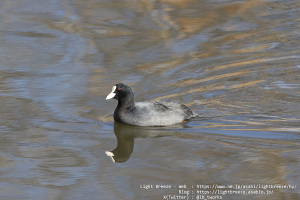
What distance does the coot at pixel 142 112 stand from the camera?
8.74 meters

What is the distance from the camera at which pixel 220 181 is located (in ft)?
21.4

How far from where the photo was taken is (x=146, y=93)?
394 inches

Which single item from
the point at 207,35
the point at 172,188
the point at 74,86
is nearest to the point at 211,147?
the point at 172,188

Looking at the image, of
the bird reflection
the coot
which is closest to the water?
the bird reflection

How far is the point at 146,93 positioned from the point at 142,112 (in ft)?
4.22

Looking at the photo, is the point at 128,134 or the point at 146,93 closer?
the point at 128,134

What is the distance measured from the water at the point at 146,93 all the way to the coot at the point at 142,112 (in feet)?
0.48

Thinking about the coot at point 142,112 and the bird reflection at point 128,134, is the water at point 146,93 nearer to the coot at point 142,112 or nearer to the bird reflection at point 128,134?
the bird reflection at point 128,134

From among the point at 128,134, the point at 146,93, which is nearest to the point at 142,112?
the point at 128,134

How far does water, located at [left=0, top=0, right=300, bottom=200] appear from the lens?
677 centimetres

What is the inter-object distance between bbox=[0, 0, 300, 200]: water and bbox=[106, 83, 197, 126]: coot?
0.48 ft

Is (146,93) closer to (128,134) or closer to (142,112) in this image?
(142,112)

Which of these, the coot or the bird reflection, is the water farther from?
the coot

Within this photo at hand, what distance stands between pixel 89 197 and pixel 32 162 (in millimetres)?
1256
